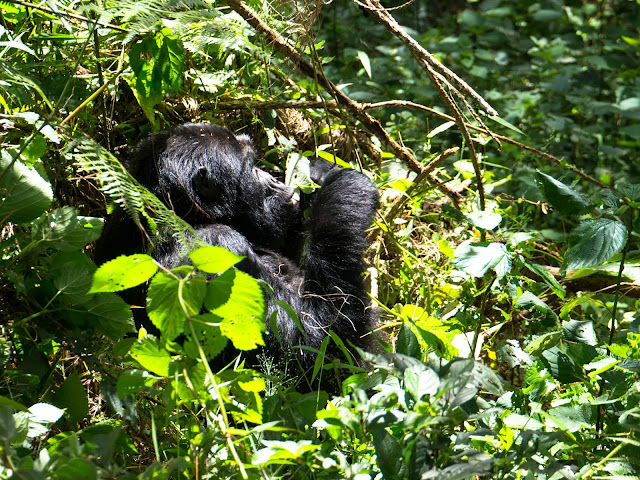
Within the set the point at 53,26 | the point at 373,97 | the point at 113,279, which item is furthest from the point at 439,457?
the point at 373,97

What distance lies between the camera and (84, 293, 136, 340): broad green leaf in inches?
69.2

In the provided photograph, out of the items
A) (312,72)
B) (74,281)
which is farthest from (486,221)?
(312,72)

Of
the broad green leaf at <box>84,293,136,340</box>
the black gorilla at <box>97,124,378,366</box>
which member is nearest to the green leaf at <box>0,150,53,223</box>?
the broad green leaf at <box>84,293,136,340</box>

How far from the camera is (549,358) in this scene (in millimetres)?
1687

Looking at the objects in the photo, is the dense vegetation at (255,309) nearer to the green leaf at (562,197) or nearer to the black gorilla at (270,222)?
the green leaf at (562,197)

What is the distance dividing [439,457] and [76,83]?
7.11 ft

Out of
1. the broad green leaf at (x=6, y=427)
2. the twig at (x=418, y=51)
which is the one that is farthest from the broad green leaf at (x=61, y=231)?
the twig at (x=418, y=51)

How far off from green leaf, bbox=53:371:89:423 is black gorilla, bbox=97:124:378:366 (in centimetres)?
96

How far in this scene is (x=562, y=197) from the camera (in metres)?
1.74

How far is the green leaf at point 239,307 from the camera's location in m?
1.34

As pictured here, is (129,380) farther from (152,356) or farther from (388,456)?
(388,456)

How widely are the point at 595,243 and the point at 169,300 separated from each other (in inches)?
43.5

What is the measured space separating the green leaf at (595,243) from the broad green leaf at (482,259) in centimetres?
17

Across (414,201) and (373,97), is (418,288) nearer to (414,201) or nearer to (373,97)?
(414,201)
